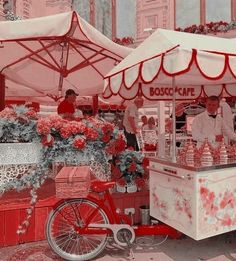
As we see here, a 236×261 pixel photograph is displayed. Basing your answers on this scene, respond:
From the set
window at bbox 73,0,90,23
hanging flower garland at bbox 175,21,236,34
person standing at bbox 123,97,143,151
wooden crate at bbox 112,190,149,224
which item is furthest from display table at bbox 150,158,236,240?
window at bbox 73,0,90,23

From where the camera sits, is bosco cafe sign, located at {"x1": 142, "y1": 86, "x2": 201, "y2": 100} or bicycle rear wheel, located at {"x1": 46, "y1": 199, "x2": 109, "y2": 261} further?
bosco cafe sign, located at {"x1": 142, "y1": 86, "x2": 201, "y2": 100}

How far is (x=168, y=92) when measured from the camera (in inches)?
226

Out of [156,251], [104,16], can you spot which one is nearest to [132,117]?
[156,251]

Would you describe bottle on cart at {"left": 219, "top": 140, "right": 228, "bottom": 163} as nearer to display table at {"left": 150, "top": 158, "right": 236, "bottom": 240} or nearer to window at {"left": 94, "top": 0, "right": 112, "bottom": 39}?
display table at {"left": 150, "top": 158, "right": 236, "bottom": 240}

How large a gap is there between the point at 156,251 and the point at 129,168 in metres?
1.36

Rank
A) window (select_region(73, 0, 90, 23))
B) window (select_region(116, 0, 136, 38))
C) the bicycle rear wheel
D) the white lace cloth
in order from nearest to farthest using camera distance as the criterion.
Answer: the bicycle rear wheel, the white lace cloth, window (select_region(116, 0, 136, 38)), window (select_region(73, 0, 90, 23))

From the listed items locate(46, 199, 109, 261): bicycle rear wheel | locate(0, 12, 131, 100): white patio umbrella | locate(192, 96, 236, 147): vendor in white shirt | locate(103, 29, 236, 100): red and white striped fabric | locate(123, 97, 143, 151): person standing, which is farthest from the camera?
locate(123, 97, 143, 151): person standing

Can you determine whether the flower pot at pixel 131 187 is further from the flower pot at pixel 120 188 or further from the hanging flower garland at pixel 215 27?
the hanging flower garland at pixel 215 27

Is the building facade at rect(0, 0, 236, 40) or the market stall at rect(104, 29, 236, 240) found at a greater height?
the building facade at rect(0, 0, 236, 40)

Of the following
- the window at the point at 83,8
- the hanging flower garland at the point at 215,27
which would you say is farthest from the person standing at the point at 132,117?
the window at the point at 83,8

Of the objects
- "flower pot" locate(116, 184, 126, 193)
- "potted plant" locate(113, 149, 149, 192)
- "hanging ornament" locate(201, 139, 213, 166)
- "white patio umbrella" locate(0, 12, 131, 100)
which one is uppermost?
"white patio umbrella" locate(0, 12, 131, 100)

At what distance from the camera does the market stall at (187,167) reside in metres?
3.08

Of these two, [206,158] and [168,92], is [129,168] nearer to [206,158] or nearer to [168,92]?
[168,92]

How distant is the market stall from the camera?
10.1 ft
